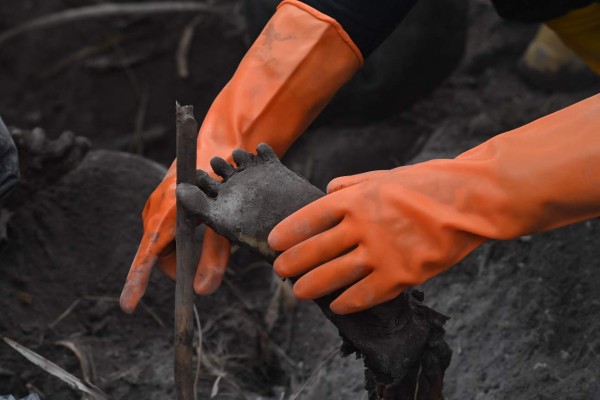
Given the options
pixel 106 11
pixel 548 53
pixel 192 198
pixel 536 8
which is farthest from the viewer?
pixel 106 11

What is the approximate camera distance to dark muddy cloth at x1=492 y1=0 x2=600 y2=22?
72.7 inches

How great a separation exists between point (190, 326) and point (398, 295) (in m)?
0.34

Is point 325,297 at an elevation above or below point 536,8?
below

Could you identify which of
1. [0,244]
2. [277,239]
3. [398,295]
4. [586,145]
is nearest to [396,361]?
[398,295]

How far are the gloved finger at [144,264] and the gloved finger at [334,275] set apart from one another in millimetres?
292

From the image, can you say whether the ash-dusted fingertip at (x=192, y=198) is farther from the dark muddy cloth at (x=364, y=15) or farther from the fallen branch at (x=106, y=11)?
the fallen branch at (x=106, y=11)

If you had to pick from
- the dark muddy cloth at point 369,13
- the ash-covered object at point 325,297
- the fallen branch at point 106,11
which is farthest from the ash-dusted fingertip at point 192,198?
the fallen branch at point 106,11

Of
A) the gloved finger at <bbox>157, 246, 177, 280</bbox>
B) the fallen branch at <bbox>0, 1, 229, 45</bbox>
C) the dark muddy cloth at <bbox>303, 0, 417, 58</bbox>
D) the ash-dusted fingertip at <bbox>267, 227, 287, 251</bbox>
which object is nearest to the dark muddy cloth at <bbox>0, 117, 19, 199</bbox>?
the gloved finger at <bbox>157, 246, 177, 280</bbox>

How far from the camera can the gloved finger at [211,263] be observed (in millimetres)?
1522

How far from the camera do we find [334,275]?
1.36 metres

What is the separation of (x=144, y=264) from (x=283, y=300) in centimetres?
55

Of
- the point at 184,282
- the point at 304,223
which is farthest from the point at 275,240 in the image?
the point at 184,282

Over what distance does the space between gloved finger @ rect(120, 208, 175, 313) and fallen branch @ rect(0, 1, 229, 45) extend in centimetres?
143

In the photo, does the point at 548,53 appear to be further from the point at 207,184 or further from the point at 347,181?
the point at 207,184
